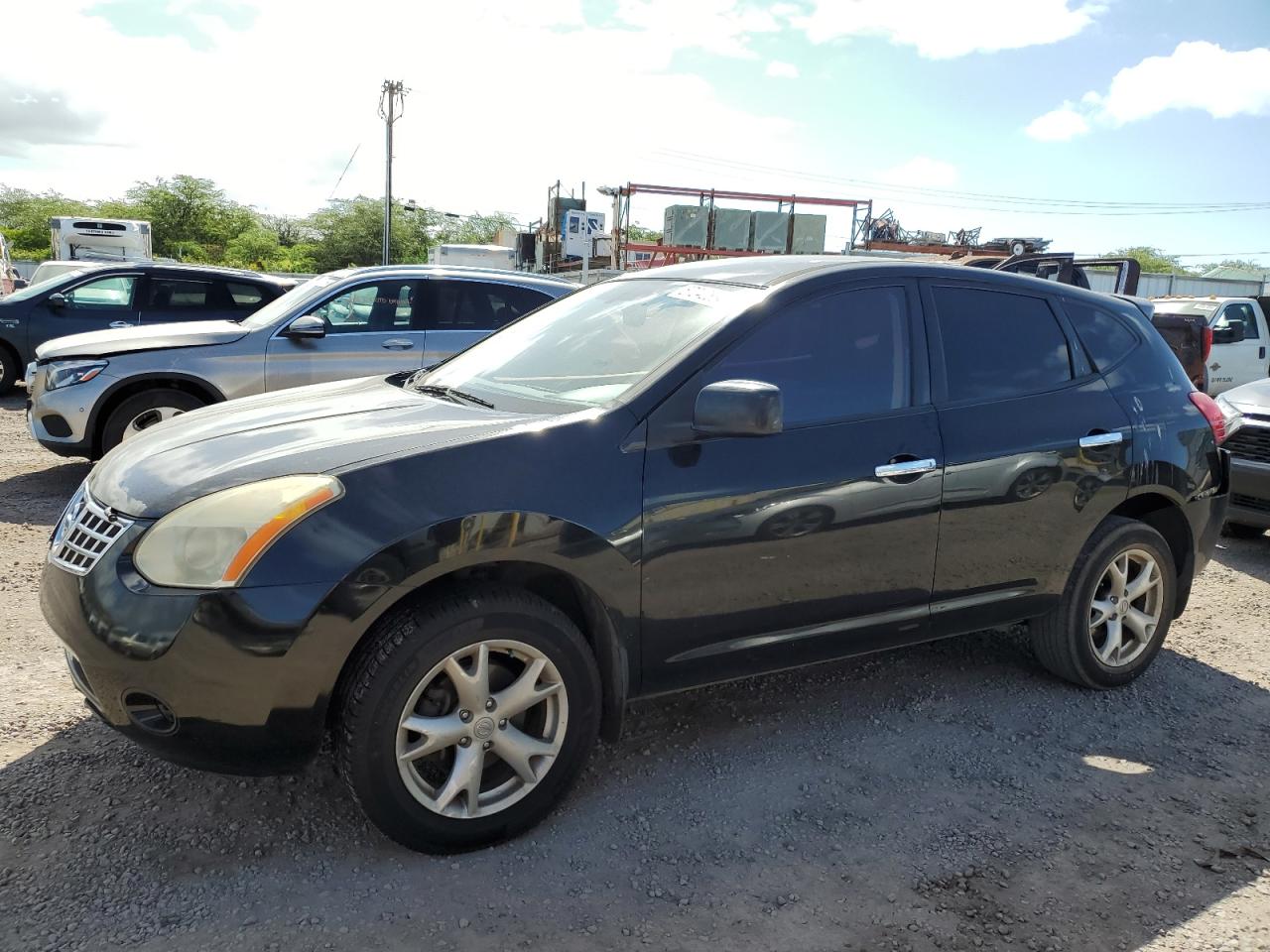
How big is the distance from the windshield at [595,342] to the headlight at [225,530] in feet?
2.95

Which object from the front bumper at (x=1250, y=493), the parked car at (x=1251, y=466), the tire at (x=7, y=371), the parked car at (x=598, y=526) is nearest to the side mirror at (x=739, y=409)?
the parked car at (x=598, y=526)

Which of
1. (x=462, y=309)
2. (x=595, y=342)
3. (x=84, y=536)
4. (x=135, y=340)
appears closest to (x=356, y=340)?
(x=462, y=309)

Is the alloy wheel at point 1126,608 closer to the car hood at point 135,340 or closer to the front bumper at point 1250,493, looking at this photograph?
the front bumper at point 1250,493

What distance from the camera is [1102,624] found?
408 centimetres

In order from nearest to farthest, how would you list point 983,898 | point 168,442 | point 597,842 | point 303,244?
1. point 983,898
2. point 597,842
3. point 168,442
4. point 303,244

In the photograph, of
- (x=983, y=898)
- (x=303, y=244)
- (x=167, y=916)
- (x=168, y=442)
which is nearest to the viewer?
(x=167, y=916)

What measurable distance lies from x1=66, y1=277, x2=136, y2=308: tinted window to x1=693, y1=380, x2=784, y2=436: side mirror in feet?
31.1

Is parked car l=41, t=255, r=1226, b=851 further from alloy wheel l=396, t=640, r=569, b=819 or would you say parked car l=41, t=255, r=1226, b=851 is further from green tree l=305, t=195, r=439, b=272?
green tree l=305, t=195, r=439, b=272

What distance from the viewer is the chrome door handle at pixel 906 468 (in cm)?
326

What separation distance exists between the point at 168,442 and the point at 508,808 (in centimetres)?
157

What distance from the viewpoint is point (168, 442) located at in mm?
3074

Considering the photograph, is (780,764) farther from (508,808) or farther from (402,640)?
(402,640)

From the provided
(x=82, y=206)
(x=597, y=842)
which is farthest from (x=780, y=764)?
(x=82, y=206)

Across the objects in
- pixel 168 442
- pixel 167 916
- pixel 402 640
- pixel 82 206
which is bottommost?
pixel 167 916
